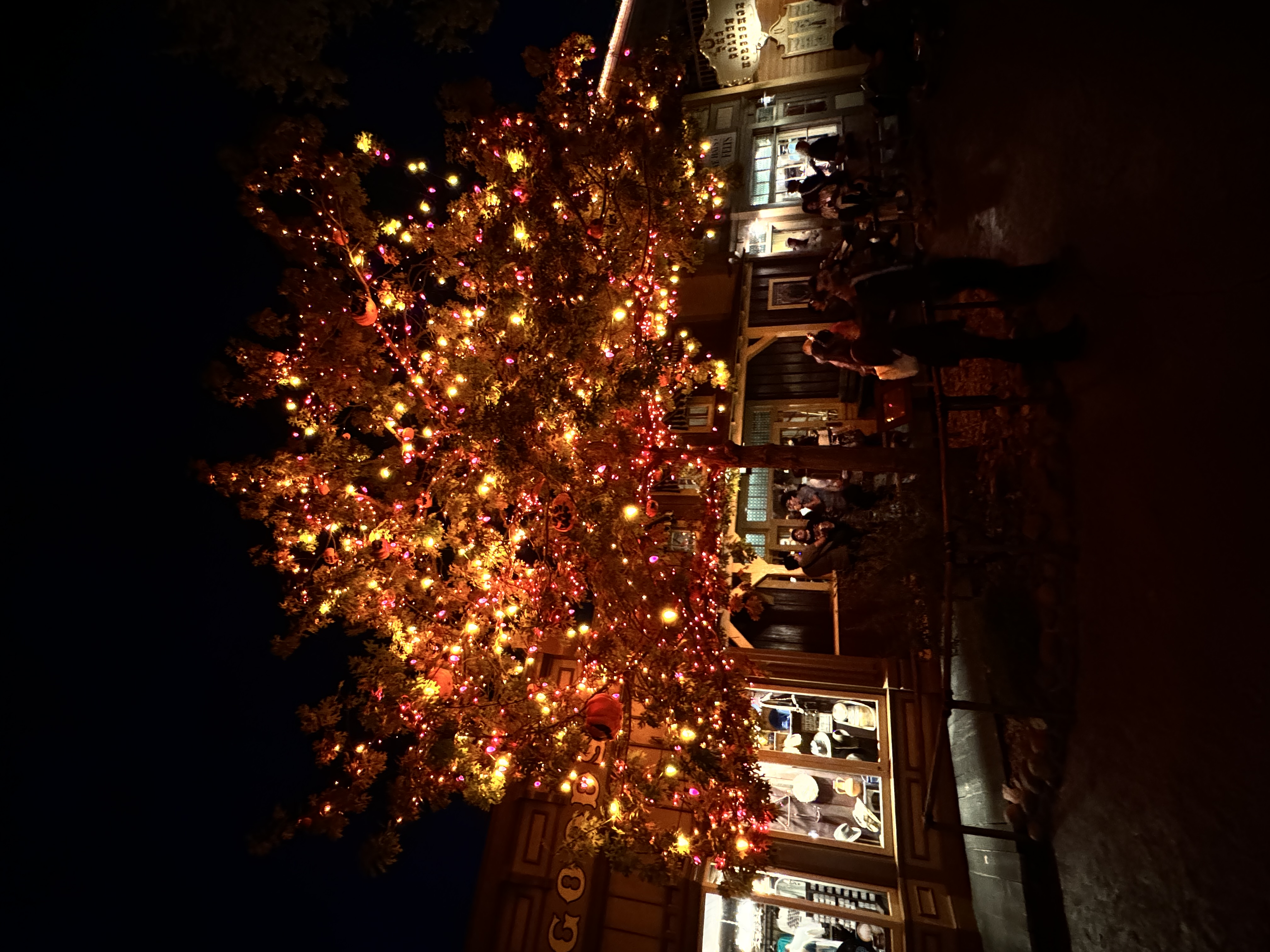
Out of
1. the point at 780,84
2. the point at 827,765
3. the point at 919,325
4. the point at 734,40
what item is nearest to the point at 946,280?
the point at 919,325

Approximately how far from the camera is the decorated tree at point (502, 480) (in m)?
5.17

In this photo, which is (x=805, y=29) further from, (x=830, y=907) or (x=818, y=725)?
(x=830, y=907)

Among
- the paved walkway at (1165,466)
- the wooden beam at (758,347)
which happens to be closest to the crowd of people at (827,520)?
the paved walkway at (1165,466)

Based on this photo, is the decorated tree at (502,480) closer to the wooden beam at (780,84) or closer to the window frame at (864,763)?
the window frame at (864,763)

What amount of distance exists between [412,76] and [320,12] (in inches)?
119

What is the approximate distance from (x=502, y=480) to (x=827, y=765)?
5545mm

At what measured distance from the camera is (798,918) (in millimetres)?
6012

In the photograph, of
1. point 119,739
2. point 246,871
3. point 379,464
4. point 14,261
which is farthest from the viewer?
point 379,464

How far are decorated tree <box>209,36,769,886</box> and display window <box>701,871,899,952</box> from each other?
1.25 m

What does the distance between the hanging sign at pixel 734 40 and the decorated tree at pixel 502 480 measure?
10238mm

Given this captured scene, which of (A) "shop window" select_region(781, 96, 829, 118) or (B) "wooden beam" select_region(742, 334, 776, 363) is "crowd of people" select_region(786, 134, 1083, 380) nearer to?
(B) "wooden beam" select_region(742, 334, 776, 363)

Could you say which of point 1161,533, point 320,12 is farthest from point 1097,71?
point 320,12

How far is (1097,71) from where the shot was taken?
4438mm

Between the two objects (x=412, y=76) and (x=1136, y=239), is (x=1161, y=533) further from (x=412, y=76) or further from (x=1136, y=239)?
(x=412, y=76)
